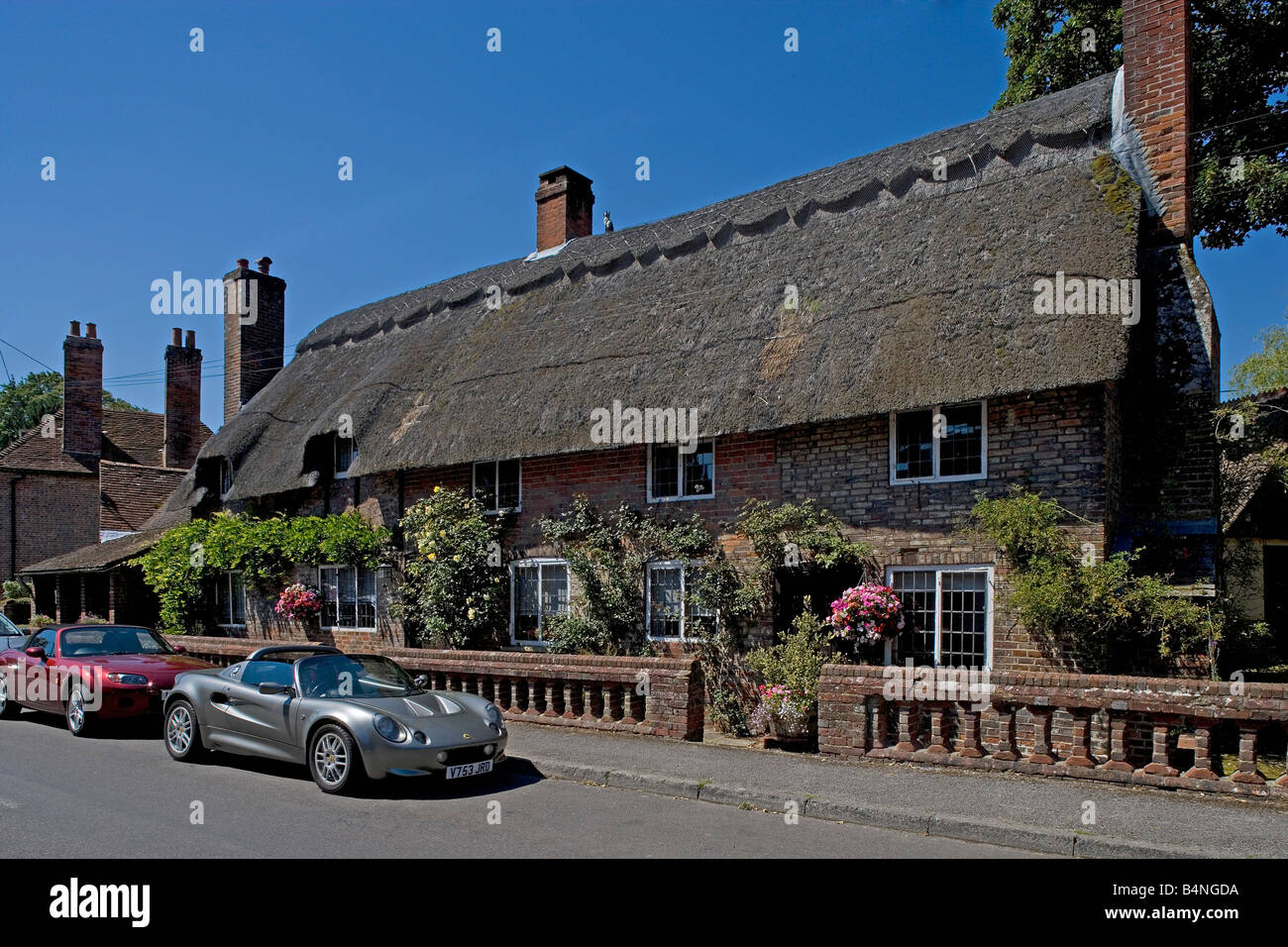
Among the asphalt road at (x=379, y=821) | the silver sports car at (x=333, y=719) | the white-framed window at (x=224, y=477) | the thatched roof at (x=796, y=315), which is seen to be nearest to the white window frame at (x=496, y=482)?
the thatched roof at (x=796, y=315)

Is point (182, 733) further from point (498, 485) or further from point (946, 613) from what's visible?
point (946, 613)

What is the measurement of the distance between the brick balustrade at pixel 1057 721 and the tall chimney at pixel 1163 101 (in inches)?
269

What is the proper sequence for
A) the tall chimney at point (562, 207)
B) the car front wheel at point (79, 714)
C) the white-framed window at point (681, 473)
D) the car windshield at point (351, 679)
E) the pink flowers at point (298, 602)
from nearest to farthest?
the car windshield at point (351, 679) < the car front wheel at point (79, 714) < the white-framed window at point (681, 473) < the pink flowers at point (298, 602) < the tall chimney at point (562, 207)

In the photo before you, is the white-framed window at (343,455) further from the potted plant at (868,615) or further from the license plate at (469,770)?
the potted plant at (868,615)

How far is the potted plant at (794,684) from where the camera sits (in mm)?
11203

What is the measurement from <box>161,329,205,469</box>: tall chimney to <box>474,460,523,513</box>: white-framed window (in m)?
21.5

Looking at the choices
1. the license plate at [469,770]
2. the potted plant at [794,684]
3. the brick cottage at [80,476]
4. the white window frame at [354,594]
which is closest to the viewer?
the license plate at [469,770]

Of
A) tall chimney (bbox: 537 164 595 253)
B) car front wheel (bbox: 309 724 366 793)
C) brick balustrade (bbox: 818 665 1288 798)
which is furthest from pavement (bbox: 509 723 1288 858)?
tall chimney (bbox: 537 164 595 253)

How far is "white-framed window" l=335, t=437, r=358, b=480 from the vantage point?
19.6m

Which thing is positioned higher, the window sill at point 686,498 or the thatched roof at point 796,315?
the thatched roof at point 796,315

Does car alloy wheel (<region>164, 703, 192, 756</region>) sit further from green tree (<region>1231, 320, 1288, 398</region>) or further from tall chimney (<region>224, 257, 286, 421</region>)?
green tree (<region>1231, 320, 1288, 398</region>)

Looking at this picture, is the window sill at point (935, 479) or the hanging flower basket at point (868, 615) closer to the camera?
the hanging flower basket at point (868, 615)
